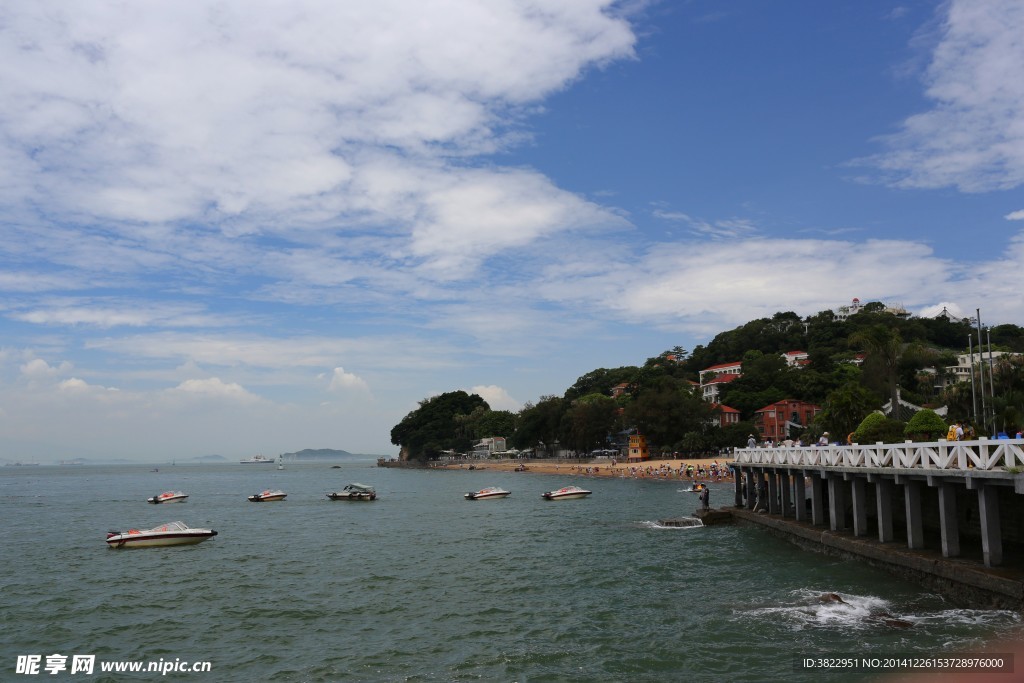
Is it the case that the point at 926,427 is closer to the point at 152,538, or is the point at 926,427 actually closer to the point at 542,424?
the point at 152,538

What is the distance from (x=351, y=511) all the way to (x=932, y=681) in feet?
186

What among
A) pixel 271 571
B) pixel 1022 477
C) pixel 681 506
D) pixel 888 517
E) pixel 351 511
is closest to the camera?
pixel 1022 477

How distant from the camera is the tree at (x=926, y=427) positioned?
3147 centimetres

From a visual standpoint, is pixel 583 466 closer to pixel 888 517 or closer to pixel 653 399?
pixel 653 399

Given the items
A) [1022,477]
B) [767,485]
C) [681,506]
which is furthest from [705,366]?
[1022,477]

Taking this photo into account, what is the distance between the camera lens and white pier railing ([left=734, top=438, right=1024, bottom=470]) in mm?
19017

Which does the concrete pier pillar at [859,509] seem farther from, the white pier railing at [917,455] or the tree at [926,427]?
the tree at [926,427]

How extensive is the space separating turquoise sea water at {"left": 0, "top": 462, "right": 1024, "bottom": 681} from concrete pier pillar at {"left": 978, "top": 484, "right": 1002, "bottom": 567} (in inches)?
69.9

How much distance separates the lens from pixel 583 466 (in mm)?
130125

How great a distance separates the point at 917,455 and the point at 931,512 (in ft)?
24.0

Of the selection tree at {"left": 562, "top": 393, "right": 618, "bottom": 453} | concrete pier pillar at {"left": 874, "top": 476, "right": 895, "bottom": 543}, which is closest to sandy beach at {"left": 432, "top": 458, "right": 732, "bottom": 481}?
tree at {"left": 562, "top": 393, "right": 618, "bottom": 453}

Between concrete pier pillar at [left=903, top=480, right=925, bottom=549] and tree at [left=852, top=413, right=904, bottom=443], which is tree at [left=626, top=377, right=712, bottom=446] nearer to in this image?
tree at [left=852, top=413, right=904, bottom=443]

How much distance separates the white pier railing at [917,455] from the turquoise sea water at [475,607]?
3835 millimetres

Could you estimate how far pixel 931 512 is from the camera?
94.7 feet
